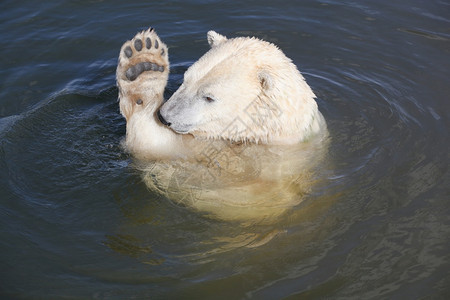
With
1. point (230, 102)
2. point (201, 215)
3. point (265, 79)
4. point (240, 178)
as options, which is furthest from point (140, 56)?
point (201, 215)

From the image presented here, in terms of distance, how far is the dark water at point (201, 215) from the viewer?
3.40 meters

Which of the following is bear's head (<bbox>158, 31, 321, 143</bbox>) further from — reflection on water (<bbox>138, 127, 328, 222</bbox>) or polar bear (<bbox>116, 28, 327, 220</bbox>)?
reflection on water (<bbox>138, 127, 328, 222</bbox>)

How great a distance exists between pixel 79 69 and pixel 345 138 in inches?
128

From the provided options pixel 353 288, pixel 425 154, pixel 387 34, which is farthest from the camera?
pixel 387 34

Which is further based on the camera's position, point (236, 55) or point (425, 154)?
point (425, 154)

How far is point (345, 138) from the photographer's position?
4715 millimetres

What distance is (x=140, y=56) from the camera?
4.33 metres

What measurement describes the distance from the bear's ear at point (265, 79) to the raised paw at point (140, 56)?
1.06 m

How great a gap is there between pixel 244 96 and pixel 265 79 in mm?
237

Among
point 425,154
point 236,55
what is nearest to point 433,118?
point 425,154

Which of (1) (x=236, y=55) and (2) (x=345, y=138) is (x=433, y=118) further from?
(1) (x=236, y=55)

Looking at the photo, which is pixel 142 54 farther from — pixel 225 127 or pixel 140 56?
pixel 225 127

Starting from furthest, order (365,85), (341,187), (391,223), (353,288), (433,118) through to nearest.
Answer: (365,85), (433,118), (341,187), (391,223), (353,288)

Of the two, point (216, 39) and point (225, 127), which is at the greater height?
point (216, 39)
